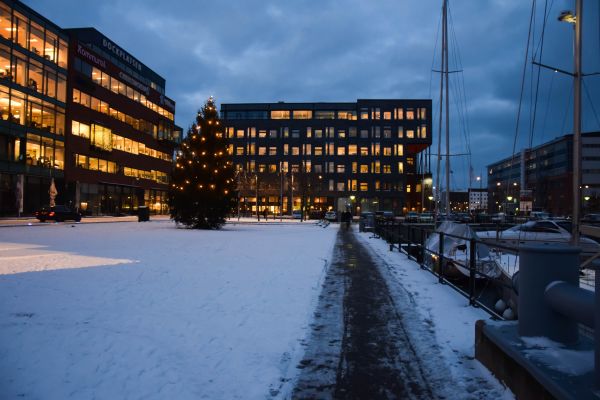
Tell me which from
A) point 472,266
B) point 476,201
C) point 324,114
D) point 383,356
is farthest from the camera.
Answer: point 476,201

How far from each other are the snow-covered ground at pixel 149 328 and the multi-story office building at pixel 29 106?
3836 cm

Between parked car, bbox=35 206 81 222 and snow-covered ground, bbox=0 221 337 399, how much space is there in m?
29.9

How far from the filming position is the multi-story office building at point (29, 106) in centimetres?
4175

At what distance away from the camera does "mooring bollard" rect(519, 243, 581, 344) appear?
3613 millimetres

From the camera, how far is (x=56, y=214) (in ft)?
125

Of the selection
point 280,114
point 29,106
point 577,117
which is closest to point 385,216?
point 29,106

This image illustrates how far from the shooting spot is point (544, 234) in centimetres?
1995

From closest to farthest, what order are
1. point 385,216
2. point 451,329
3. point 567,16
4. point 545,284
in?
point 545,284 < point 451,329 < point 567,16 < point 385,216

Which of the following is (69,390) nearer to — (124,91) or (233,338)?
(233,338)

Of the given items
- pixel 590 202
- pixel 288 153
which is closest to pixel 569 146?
pixel 590 202

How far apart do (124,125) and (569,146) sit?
3639 inches

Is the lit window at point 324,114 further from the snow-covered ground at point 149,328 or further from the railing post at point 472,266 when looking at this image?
the railing post at point 472,266

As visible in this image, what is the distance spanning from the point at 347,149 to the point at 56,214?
6609cm

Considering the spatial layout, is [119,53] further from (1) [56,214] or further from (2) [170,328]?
(2) [170,328]
